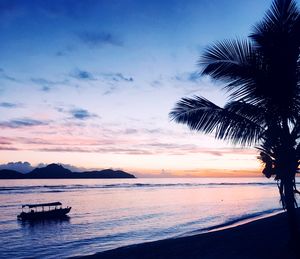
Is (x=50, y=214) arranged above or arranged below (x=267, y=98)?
below

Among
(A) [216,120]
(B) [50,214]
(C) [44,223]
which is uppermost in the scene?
(A) [216,120]

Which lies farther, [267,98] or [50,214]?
[50,214]

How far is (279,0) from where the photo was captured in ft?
27.2

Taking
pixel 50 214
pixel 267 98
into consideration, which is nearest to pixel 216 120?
pixel 267 98

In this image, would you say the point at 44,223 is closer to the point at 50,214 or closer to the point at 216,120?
the point at 50,214

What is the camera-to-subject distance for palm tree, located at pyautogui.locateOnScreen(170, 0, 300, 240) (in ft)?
26.3

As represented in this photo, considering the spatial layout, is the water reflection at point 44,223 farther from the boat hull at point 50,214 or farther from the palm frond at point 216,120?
the palm frond at point 216,120

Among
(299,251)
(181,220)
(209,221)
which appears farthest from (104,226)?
(299,251)

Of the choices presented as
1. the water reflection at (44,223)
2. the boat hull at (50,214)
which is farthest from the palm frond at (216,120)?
A: the boat hull at (50,214)

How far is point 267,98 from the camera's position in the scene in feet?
27.7

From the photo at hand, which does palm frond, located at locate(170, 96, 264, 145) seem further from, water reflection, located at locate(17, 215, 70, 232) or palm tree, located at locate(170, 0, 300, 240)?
water reflection, located at locate(17, 215, 70, 232)

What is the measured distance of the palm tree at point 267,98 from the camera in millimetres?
8031

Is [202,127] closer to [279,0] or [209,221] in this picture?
[279,0]

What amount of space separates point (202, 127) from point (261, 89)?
1.73 meters
